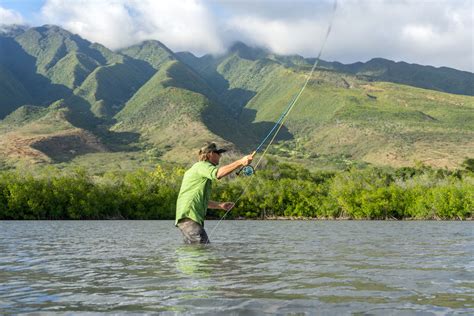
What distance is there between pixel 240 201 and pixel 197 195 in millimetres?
77279

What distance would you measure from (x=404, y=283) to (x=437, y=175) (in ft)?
375

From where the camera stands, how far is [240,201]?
3570 inches

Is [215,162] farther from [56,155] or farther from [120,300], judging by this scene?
[56,155]

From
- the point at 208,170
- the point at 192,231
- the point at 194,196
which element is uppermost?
the point at 208,170

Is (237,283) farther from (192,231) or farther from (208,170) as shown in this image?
(192,231)

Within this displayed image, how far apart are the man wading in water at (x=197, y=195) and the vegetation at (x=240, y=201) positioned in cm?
6743

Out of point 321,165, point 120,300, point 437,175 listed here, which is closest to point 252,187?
point 437,175

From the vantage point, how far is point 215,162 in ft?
43.3

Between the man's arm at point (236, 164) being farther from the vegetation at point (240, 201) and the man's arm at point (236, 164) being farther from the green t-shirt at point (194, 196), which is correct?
the vegetation at point (240, 201)

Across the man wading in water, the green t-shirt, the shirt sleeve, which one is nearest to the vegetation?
the man wading in water

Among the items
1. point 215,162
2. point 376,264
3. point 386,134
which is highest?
point 386,134

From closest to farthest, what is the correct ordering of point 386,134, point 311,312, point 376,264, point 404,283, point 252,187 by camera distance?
point 311,312 < point 404,283 < point 376,264 < point 252,187 < point 386,134

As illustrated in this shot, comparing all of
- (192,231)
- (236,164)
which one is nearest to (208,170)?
(236,164)

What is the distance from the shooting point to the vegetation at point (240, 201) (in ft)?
263
